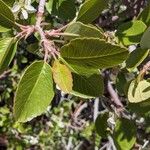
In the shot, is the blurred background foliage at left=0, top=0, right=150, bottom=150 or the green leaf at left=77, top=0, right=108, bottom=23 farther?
the blurred background foliage at left=0, top=0, right=150, bottom=150

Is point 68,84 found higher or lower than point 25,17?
lower

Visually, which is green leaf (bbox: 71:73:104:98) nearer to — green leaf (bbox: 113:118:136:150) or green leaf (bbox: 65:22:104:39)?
green leaf (bbox: 65:22:104:39)

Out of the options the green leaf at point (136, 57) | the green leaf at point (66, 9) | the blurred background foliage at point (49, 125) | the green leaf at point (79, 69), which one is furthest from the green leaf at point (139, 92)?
the blurred background foliage at point (49, 125)

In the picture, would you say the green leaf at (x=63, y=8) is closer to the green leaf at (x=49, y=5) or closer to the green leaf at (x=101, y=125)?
the green leaf at (x=49, y=5)

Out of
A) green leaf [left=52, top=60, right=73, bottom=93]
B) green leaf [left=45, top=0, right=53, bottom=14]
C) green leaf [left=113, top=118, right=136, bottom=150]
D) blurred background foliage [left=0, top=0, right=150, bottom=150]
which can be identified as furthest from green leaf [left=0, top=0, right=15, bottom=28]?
blurred background foliage [left=0, top=0, right=150, bottom=150]

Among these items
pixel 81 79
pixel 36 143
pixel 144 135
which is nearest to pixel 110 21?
pixel 144 135

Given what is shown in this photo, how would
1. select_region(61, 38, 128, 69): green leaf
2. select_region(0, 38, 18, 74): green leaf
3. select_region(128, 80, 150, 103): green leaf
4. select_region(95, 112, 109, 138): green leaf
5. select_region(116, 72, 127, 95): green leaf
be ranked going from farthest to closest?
1. select_region(95, 112, 109, 138): green leaf
2. select_region(116, 72, 127, 95): green leaf
3. select_region(128, 80, 150, 103): green leaf
4. select_region(0, 38, 18, 74): green leaf
5. select_region(61, 38, 128, 69): green leaf

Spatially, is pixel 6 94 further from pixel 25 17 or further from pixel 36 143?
pixel 25 17
